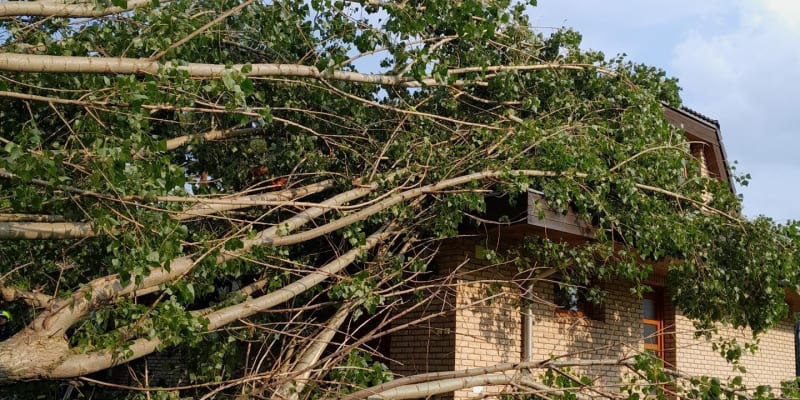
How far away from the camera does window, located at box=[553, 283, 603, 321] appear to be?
10469mm

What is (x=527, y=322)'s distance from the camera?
962 centimetres

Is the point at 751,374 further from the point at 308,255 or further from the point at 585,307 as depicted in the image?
the point at 308,255

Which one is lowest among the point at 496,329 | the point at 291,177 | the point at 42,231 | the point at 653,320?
the point at 496,329

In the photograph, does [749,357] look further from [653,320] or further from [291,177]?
[291,177]

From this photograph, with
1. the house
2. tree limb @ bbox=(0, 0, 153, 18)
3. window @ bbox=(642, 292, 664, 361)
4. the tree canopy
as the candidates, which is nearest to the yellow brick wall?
the house

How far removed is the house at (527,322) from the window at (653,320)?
0.01 metres

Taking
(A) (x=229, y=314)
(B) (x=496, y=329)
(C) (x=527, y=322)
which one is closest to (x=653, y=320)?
(C) (x=527, y=322)

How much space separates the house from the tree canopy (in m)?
0.40

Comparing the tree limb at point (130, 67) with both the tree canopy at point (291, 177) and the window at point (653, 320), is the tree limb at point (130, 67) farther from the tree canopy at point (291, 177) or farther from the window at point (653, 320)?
the window at point (653, 320)

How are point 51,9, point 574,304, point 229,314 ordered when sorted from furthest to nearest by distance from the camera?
1. point 574,304
2. point 229,314
3. point 51,9

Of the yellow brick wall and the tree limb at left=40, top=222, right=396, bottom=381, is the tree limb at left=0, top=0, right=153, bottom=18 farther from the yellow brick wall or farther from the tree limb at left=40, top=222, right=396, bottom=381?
the yellow brick wall

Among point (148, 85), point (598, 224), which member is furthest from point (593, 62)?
point (148, 85)

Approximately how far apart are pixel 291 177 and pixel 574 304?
4.16 m

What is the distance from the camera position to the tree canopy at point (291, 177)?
539cm
